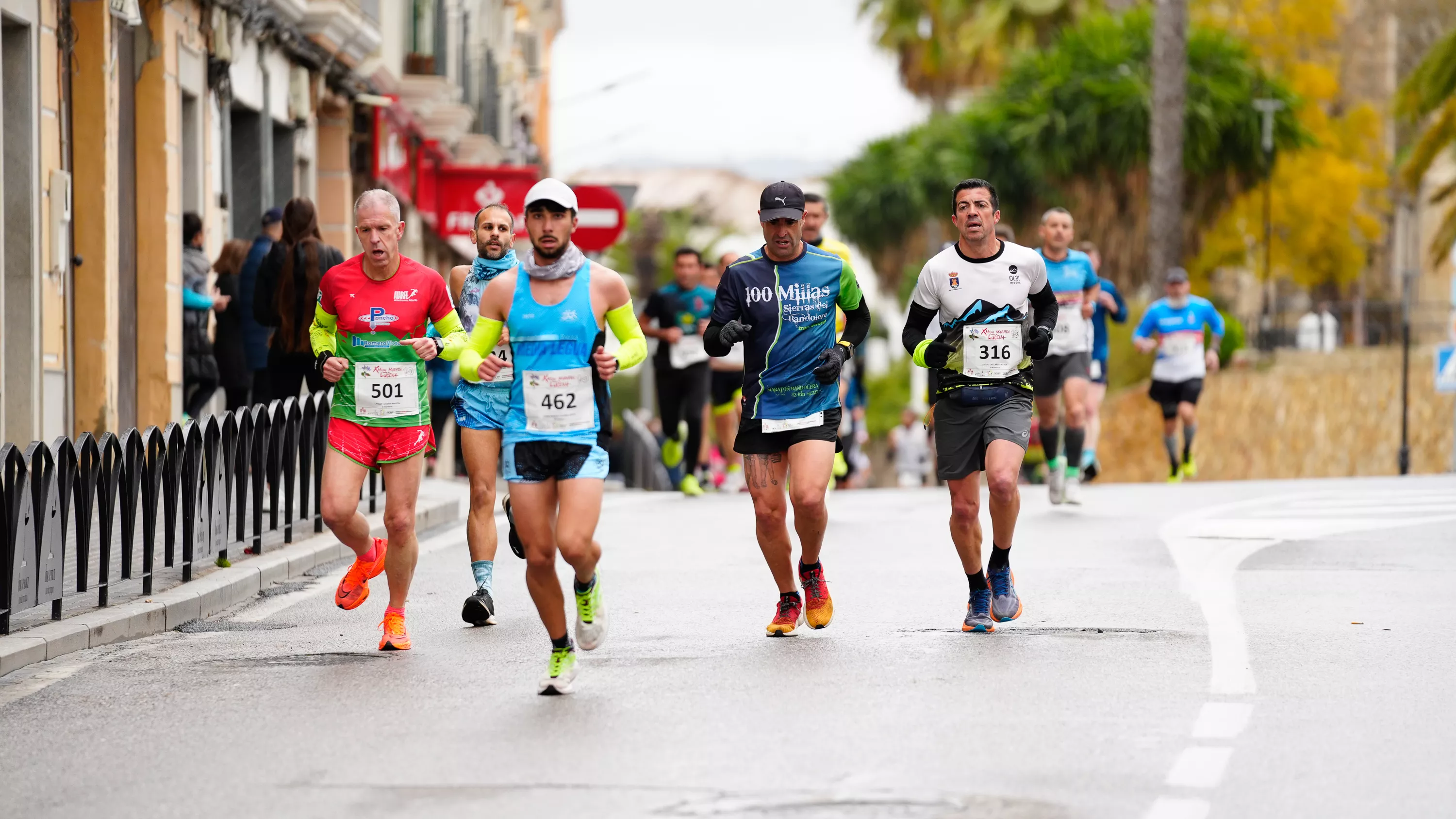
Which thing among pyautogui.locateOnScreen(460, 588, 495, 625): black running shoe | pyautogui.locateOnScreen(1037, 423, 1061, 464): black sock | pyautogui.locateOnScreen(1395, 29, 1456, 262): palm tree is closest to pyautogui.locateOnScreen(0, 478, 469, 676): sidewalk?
pyautogui.locateOnScreen(460, 588, 495, 625): black running shoe

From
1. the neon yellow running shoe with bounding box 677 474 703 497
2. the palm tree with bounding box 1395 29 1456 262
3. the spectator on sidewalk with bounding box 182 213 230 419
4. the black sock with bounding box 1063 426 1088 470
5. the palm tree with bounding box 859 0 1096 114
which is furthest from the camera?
the palm tree with bounding box 859 0 1096 114

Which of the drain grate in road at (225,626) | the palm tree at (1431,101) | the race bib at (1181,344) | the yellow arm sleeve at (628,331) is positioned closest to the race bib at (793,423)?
the yellow arm sleeve at (628,331)

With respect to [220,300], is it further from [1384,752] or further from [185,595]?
[1384,752]

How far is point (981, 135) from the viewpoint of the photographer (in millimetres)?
51250

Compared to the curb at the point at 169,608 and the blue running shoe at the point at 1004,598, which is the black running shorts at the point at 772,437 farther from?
the curb at the point at 169,608

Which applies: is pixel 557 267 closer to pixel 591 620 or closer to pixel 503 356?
pixel 591 620

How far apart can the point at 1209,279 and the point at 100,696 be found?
5198cm

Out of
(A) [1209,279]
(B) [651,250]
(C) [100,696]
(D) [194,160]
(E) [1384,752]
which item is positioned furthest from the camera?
(B) [651,250]

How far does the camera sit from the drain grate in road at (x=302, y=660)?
30.4 ft

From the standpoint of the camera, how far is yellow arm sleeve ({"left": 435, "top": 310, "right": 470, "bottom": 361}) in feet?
31.2

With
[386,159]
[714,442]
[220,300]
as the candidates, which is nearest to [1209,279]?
[714,442]

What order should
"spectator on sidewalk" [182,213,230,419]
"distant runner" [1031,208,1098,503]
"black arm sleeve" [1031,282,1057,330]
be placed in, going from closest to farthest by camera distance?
"black arm sleeve" [1031,282,1057,330] → "distant runner" [1031,208,1098,503] → "spectator on sidewalk" [182,213,230,419]

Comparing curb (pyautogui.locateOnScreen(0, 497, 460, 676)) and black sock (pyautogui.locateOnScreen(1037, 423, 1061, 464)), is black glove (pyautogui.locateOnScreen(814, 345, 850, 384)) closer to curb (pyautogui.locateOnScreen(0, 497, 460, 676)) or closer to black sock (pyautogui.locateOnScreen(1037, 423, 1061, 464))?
curb (pyautogui.locateOnScreen(0, 497, 460, 676))

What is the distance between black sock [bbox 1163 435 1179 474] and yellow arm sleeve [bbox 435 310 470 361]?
502 inches
